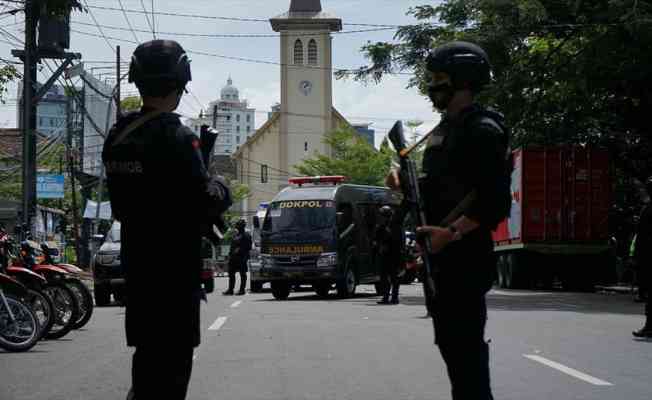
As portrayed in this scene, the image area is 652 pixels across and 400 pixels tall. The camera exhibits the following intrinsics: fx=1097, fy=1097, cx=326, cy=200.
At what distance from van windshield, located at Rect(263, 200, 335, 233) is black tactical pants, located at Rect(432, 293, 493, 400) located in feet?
61.5

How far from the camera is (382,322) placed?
14891 millimetres

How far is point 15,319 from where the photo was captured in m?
11.0

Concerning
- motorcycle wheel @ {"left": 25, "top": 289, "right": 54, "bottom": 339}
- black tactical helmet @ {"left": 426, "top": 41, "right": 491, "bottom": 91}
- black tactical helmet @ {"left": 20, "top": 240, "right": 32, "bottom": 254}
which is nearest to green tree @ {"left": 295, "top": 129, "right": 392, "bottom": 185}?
black tactical helmet @ {"left": 20, "top": 240, "right": 32, "bottom": 254}

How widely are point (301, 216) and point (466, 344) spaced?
1908 centimetres

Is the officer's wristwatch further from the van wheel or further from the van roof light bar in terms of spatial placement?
the van roof light bar

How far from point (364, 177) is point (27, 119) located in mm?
50974

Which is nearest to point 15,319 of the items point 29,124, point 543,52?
point 29,124

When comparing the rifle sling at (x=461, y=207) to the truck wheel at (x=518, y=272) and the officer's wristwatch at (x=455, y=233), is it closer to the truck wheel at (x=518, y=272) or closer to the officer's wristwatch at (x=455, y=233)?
the officer's wristwatch at (x=455, y=233)

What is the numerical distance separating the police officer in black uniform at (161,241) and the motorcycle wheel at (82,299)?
923 centimetres

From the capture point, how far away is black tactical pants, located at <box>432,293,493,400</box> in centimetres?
455

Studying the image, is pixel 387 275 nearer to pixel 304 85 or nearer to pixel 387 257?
pixel 387 257

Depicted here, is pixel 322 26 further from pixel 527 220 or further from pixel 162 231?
pixel 162 231

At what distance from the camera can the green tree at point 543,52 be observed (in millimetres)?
21500

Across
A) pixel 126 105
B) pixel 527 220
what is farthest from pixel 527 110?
pixel 126 105
